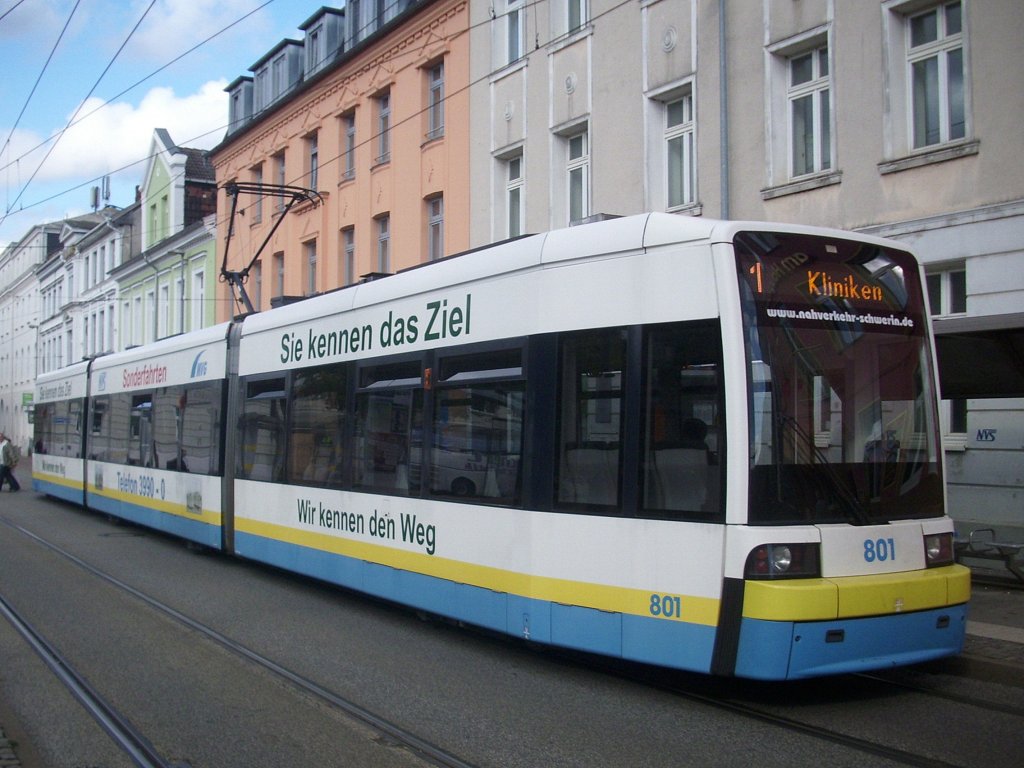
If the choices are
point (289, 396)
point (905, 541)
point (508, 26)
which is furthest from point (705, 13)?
point (905, 541)

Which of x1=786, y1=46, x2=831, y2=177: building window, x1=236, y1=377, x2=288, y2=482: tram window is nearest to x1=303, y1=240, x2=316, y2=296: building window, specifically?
x1=236, y1=377, x2=288, y2=482: tram window

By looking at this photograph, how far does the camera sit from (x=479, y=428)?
7809 mm

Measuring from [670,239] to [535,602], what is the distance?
250 centimetres

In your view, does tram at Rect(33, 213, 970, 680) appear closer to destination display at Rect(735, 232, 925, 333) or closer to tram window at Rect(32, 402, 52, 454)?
destination display at Rect(735, 232, 925, 333)

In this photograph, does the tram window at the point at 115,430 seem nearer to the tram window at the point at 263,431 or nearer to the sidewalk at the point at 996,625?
the tram window at the point at 263,431

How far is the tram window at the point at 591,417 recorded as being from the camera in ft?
21.9

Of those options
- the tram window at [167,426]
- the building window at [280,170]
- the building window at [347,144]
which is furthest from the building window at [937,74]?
the building window at [280,170]

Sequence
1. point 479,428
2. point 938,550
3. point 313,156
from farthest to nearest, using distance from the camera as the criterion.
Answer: point 313,156 → point 479,428 → point 938,550

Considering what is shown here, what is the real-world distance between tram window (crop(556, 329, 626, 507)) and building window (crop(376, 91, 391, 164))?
17891 mm

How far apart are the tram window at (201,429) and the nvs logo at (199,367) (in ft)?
0.53

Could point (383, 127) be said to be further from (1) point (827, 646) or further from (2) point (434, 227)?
(1) point (827, 646)

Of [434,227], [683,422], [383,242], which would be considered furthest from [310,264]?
[683,422]

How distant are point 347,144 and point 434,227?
198 inches

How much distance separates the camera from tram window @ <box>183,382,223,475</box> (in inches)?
526
